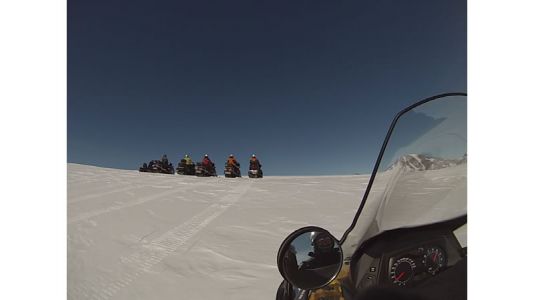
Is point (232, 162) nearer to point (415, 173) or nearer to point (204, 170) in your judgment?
point (204, 170)

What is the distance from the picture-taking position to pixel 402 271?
2.12ft

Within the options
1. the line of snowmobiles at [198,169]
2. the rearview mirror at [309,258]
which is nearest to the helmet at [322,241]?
Result: the rearview mirror at [309,258]

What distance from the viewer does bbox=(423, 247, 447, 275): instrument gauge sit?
→ 0.68 m

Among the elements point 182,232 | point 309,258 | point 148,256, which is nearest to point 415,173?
point 309,258

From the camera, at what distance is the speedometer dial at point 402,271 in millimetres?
640

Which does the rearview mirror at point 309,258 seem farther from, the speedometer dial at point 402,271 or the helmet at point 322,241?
the speedometer dial at point 402,271

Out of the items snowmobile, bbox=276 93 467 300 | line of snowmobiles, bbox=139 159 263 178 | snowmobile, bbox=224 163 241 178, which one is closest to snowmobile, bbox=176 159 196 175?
line of snowmobiles, bbox=139 159 263 178

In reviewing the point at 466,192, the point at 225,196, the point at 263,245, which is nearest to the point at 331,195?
the point at 225,196

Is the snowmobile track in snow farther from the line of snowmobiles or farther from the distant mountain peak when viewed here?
the distant mountain peak

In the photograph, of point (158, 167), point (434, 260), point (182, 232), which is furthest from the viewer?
point (182, 232)

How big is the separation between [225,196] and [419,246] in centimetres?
327

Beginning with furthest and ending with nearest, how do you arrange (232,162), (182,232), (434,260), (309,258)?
1. (182,232)
2. (232,162)
3. (434,260)
4. (309,258)

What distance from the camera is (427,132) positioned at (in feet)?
2.50

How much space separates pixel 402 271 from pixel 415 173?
265 millimetres
